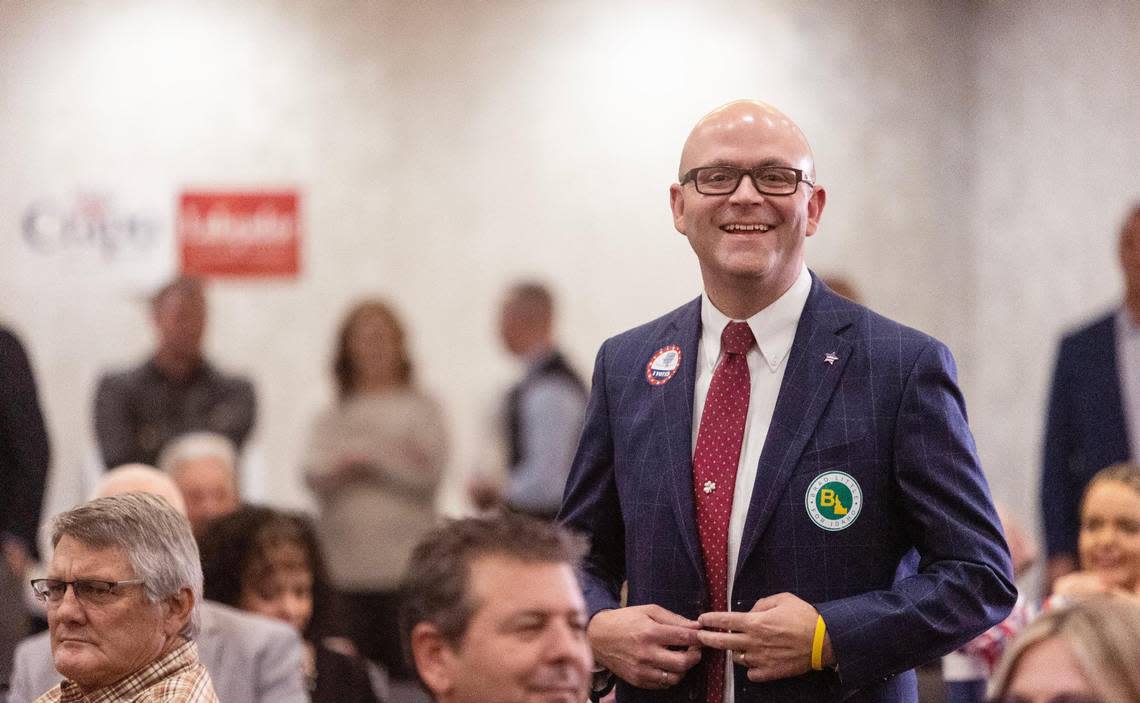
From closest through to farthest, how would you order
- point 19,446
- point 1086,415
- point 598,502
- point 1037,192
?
point 598,502 → point 19,446 → point 1086,415 → point 1037,192

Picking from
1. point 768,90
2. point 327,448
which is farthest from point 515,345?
point 768,90

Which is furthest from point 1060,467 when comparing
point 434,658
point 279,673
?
point 434,658

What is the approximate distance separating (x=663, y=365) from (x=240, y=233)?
4.67m

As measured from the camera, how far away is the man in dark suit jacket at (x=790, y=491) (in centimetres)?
212

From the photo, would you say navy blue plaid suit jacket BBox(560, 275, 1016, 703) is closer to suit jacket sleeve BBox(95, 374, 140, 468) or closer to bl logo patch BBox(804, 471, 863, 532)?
bl logo patch BBox(804, 471, 863, 532)

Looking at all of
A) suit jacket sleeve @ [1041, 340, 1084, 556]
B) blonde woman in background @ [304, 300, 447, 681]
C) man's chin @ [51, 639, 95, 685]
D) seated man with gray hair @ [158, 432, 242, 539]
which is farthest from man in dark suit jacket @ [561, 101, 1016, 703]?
blonde woman in background @ [304, 300, 447, 681]

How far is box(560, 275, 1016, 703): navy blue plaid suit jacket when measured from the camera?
212cm

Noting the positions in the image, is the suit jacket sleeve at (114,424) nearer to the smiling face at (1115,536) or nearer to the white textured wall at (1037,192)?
the smiling face at (1115,536)

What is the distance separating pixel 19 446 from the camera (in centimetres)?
519

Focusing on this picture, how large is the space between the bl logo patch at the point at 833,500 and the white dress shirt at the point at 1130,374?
3.51m

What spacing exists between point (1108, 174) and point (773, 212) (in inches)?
175

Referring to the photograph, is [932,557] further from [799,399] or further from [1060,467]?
[1060,467]

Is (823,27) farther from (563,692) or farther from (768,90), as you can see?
(563,692)

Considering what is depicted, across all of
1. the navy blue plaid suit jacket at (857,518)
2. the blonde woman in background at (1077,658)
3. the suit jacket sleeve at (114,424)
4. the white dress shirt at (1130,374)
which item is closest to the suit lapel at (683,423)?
the navy blue plaid suit jacket at (857,518)
